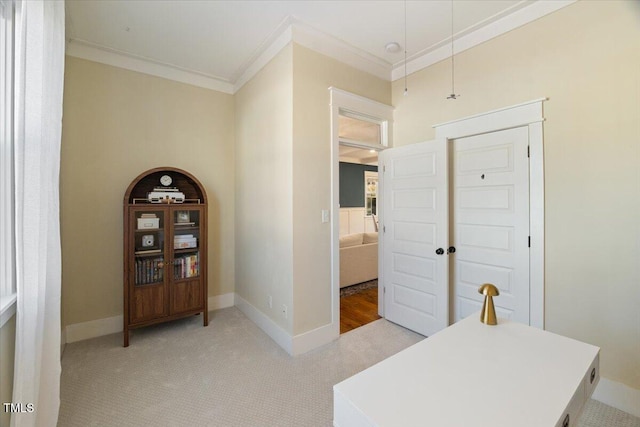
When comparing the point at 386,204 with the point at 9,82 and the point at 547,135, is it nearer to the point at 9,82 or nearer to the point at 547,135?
the point at 547,135

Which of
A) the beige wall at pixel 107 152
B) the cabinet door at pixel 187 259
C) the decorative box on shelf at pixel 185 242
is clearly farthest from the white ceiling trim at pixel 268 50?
the decorative box on shelf at pixel 185 242

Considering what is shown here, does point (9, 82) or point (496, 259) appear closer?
point (9, 82)

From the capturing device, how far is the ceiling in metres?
2.20

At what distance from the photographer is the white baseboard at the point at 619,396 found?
176 centimetres

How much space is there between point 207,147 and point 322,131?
5.45 feet

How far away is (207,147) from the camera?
3.49 m

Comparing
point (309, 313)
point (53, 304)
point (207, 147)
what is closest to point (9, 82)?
point (53, 304)

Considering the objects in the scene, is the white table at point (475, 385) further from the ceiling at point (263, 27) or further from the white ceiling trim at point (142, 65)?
the white ceiling trim at point (142, 65)

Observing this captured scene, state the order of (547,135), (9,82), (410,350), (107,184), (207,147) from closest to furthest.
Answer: (410,350) < (9,82) < (547,135) < (107,184) < (207,147)

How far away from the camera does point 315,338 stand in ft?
8.61

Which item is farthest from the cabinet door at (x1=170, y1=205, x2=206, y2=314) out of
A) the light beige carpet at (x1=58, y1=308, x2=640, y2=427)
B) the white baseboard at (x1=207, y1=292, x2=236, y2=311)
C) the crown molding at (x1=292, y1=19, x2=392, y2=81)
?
the crown molding at (x1=292, y1=19, x2=392, y2=81)

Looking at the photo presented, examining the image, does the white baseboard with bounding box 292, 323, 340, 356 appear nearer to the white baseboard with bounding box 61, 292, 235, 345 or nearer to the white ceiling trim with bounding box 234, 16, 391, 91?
the white baseboard with bounding box 61, 292, 235, 345

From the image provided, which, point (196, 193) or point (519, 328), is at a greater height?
point (196, 193)

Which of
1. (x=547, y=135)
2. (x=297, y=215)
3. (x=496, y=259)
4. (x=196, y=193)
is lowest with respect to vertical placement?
(x=496, y=259)
